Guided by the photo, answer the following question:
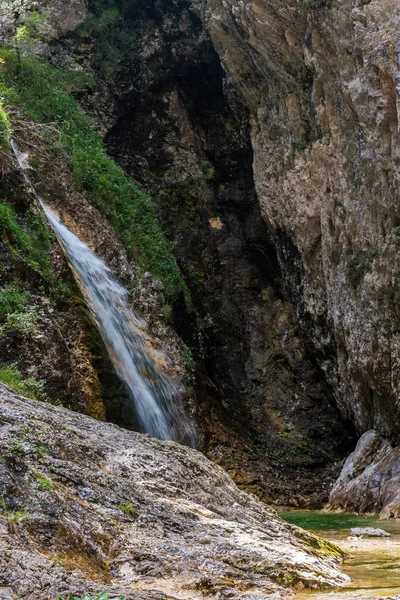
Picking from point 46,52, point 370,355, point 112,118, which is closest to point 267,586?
point 370,355

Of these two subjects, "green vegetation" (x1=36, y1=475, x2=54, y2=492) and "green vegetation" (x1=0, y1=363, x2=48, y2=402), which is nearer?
"green vegetation" (x1=36, y1=475, x2=54, y2=492)

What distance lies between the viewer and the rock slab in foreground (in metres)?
3.51

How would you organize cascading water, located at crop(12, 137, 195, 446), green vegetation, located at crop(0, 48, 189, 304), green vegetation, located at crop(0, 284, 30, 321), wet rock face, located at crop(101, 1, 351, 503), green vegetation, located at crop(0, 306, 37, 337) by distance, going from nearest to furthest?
green vegetation, located at crop(0, 306, 37, 337) < green vegetation, located at crop(0, 284, 30, 321) < cascading water, located at crop(12, 137, 195, 446) < wet rock face, located at crop(101, 1, 351, 503) < green vegetation, located at crop(0, 48, 189, 304)

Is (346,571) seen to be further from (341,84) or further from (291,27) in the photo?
(291,27)

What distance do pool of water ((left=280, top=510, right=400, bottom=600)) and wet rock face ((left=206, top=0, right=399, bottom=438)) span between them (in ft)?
13.3

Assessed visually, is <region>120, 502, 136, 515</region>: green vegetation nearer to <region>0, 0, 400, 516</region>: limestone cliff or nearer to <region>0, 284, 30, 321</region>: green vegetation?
<region>0, 284, 30, 321</region>: green vegetation

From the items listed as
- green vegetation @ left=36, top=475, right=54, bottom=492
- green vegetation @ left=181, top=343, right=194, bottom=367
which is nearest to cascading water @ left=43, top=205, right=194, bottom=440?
green vegetation @ left=181, top=343, right=194, bottom=367

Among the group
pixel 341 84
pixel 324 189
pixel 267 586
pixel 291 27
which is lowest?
pixel 267 586

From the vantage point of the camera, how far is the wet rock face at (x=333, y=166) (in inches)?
502

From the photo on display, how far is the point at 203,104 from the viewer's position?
73.6 ft

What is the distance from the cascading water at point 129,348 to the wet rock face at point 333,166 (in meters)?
4.54

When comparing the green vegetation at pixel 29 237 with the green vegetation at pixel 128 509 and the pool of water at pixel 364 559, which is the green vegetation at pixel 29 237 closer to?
the pool of water at pixel 364 559

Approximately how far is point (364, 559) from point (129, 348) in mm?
8839

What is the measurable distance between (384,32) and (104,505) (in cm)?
1076
